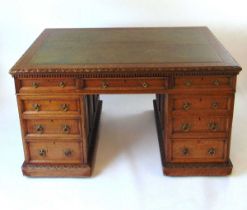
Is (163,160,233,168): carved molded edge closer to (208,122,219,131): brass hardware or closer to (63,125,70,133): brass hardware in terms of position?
(208,122,219,131): brass hardware

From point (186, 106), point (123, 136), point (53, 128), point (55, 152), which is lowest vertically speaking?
point (123, 136)

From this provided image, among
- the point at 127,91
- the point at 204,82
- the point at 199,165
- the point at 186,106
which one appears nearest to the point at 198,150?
the point at 199,165

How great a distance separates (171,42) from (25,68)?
818mm

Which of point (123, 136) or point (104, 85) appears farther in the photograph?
point (123, 136)

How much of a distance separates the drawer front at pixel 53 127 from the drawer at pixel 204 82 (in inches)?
21.4

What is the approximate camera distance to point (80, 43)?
2.41m

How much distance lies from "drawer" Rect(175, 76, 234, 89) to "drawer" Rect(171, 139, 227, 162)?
294 mm

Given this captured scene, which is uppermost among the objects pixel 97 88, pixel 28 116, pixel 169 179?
pixel 97 88

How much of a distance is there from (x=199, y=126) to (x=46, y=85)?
2.55 ft

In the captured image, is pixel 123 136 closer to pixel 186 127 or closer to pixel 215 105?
pixel 186 127

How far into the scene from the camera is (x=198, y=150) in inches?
87.3

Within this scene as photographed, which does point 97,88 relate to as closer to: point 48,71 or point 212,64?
point 48,71

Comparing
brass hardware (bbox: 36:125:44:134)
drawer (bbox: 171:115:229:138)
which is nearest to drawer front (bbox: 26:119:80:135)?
brass hardware (bbox: 36:125:44:134)

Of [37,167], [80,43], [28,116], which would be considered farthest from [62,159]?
[80,43]
